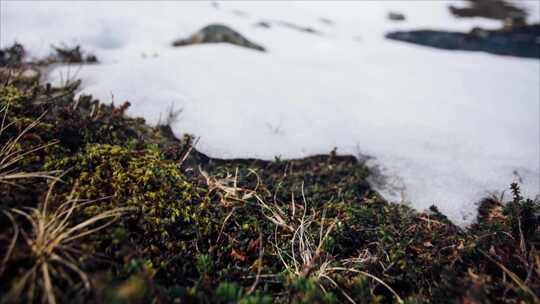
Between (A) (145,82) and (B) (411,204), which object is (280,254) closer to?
(B) (411,204)

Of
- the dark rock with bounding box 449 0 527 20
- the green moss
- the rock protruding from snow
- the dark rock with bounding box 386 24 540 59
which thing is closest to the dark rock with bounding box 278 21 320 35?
the dark rock with bounding box 386 24 540 59

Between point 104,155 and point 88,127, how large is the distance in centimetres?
45

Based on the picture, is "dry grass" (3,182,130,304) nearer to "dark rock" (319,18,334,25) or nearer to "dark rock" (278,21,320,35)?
"dark rock" (278,21,320,35)

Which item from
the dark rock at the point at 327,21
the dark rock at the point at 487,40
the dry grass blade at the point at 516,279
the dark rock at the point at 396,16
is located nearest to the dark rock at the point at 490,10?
the dark rock at the point at 487,40

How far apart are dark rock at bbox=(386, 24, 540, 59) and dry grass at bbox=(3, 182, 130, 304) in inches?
363

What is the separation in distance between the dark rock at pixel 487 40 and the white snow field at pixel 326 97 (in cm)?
174

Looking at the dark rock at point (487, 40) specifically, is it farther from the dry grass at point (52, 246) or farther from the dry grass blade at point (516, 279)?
the dry grass at point (52, 246)

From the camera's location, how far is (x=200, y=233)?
1873 mm

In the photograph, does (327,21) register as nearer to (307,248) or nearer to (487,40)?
(487,40)

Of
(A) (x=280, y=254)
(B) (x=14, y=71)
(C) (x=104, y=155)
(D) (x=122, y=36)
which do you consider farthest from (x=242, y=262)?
(D) (x=122, y=36)

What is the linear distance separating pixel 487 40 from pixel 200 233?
9876mm

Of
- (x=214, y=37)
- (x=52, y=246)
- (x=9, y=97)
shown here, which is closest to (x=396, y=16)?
(x=214, y=37)

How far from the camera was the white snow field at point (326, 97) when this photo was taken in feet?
9.99

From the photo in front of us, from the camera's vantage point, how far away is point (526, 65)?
6.14m
